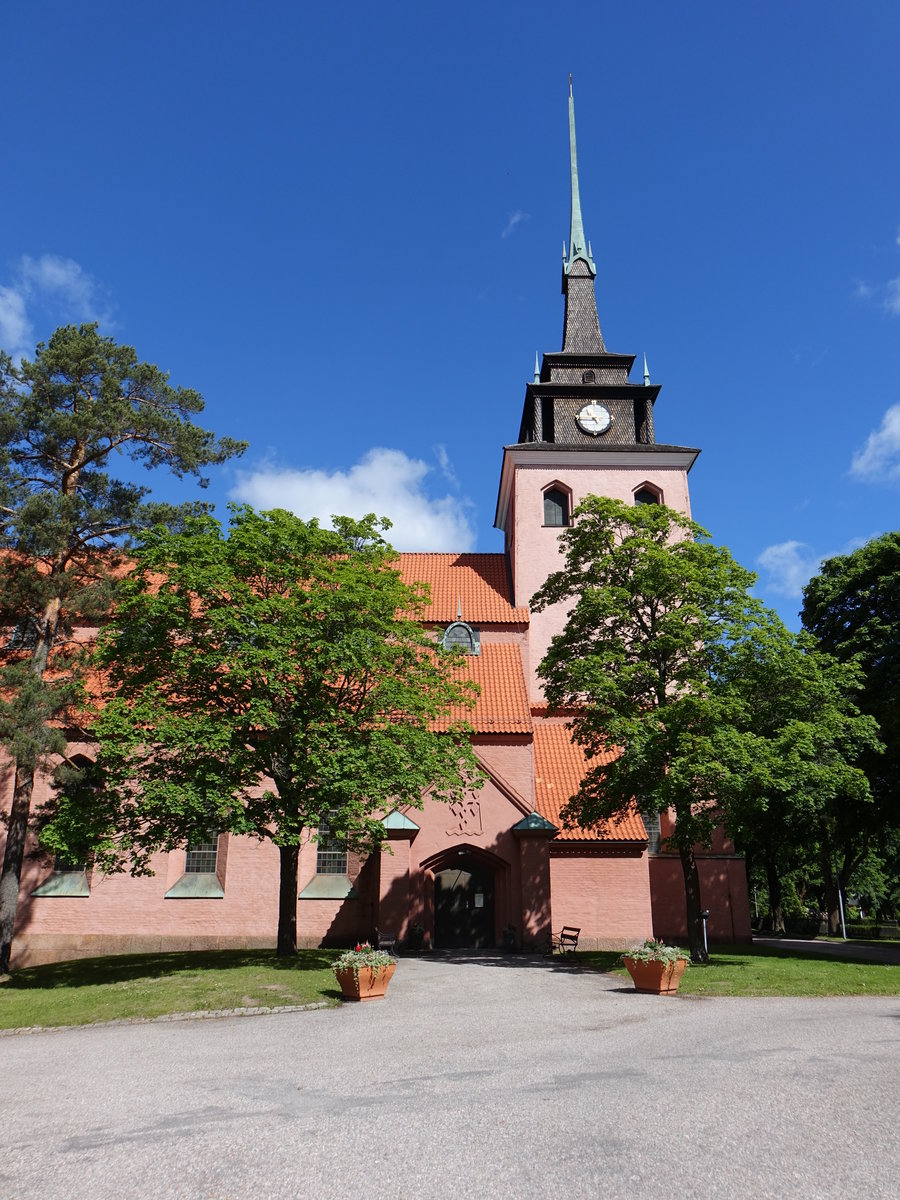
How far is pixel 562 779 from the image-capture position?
1104 inches

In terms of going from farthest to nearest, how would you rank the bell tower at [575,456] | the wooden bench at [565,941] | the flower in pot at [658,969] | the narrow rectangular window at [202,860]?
the bell tower at [575,456] → the narrow rectangular window at [202,860] → the wooden bench at [565,941] → the flower in pot at [658,969]

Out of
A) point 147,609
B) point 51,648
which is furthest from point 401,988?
point 51,648

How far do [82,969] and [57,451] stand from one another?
13732 mm

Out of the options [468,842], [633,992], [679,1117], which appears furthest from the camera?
[468,842]

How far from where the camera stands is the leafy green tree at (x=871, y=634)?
90.8ft

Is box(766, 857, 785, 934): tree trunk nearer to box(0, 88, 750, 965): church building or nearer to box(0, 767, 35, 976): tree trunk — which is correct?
box(0, 88, 750, 965): church building

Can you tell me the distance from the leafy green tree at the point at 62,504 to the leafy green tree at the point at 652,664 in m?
11.3

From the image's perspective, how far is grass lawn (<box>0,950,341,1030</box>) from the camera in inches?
577

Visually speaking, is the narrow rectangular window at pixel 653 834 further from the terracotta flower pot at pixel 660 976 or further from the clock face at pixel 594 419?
the clock face at pixel 594 419

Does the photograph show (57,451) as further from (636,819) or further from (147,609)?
(636,819)

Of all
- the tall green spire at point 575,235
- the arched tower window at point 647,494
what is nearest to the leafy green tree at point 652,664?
the arched tower window at point 647,494

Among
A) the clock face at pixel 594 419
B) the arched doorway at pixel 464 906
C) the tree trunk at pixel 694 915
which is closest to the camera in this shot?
the tree trunk at pixel 694 915

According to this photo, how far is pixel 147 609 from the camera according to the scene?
62.5 feet

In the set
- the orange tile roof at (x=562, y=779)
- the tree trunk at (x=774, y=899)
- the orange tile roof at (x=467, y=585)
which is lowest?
the tree trunk at (x=774, y=899)
